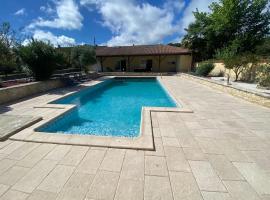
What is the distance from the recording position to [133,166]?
2.67 metres

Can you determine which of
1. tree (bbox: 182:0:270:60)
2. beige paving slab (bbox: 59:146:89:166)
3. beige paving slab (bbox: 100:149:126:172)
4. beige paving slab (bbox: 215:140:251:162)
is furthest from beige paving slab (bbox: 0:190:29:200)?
tree (bbox: 182:0:270:60)

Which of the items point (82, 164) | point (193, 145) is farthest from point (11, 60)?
point (193, 145)

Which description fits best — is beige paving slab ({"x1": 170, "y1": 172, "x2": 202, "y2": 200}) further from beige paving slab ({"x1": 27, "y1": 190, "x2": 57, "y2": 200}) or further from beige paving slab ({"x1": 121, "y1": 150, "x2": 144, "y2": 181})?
beige paving slab ({"x1": 27, "y1": 190, "x2": 57, "y2": 200})

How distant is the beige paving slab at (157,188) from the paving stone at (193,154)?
77 cm

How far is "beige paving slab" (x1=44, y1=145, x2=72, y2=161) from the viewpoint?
2941 mm

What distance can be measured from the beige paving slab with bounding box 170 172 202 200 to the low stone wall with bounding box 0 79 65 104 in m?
7.92

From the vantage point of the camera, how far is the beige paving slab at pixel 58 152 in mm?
2941

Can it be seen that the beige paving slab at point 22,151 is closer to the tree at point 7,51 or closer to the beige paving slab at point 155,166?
the beige paving slab at point 155,166

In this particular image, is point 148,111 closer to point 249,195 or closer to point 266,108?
point 249,195

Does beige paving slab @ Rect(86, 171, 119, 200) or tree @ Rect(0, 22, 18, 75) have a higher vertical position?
tree @ Rect(0, 22, 18, 75)

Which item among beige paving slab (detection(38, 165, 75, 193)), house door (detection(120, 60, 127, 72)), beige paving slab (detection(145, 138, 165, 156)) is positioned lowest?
beige paving slab (detection(38, 165, 75, 193))

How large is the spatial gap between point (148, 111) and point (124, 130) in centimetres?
105

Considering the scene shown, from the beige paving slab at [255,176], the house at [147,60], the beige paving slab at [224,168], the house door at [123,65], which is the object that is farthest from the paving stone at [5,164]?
the house door at [123,65]

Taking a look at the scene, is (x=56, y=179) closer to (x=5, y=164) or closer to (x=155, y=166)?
(x=5, y=164)
